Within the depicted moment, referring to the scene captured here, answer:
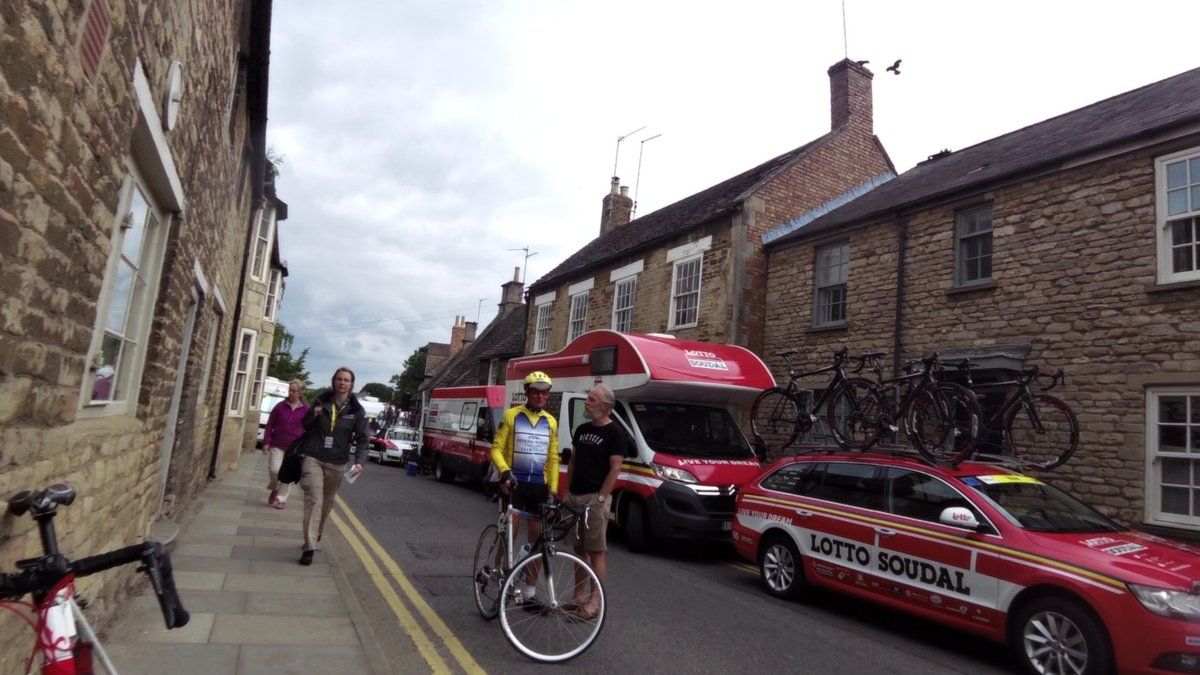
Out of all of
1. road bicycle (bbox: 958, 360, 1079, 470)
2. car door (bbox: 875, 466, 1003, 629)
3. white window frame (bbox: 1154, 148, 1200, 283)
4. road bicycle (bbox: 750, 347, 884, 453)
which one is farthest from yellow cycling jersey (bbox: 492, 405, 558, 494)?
white window frame (bbox: 1154, 148, 1200, 283)

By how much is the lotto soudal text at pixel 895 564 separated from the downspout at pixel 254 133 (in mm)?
8048

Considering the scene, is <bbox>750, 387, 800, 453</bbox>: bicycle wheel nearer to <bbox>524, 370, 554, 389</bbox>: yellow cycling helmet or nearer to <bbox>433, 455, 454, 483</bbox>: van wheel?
<bbox>524, 370, 554, 389</bbox>: yellow cycling helmet

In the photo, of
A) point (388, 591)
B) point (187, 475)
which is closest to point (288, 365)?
point (187, 475)

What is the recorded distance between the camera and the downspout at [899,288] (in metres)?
11.9

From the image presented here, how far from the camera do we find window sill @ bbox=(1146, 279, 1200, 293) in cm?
835

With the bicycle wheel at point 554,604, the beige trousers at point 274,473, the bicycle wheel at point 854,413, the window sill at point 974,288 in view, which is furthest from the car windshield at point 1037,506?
the beige trousers at point 274,473

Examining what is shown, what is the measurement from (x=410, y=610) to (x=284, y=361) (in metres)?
58.1

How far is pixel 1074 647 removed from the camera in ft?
15.7

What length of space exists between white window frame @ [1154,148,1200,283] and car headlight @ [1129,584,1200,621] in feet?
18.5

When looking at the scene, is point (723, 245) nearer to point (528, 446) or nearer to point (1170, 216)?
point (1170, 216)

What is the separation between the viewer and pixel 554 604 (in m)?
4.77

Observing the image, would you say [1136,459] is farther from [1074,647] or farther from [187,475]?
[187,475]

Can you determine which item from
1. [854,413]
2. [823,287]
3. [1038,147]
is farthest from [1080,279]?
[823,287]

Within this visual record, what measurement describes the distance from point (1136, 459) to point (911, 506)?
4.46m
